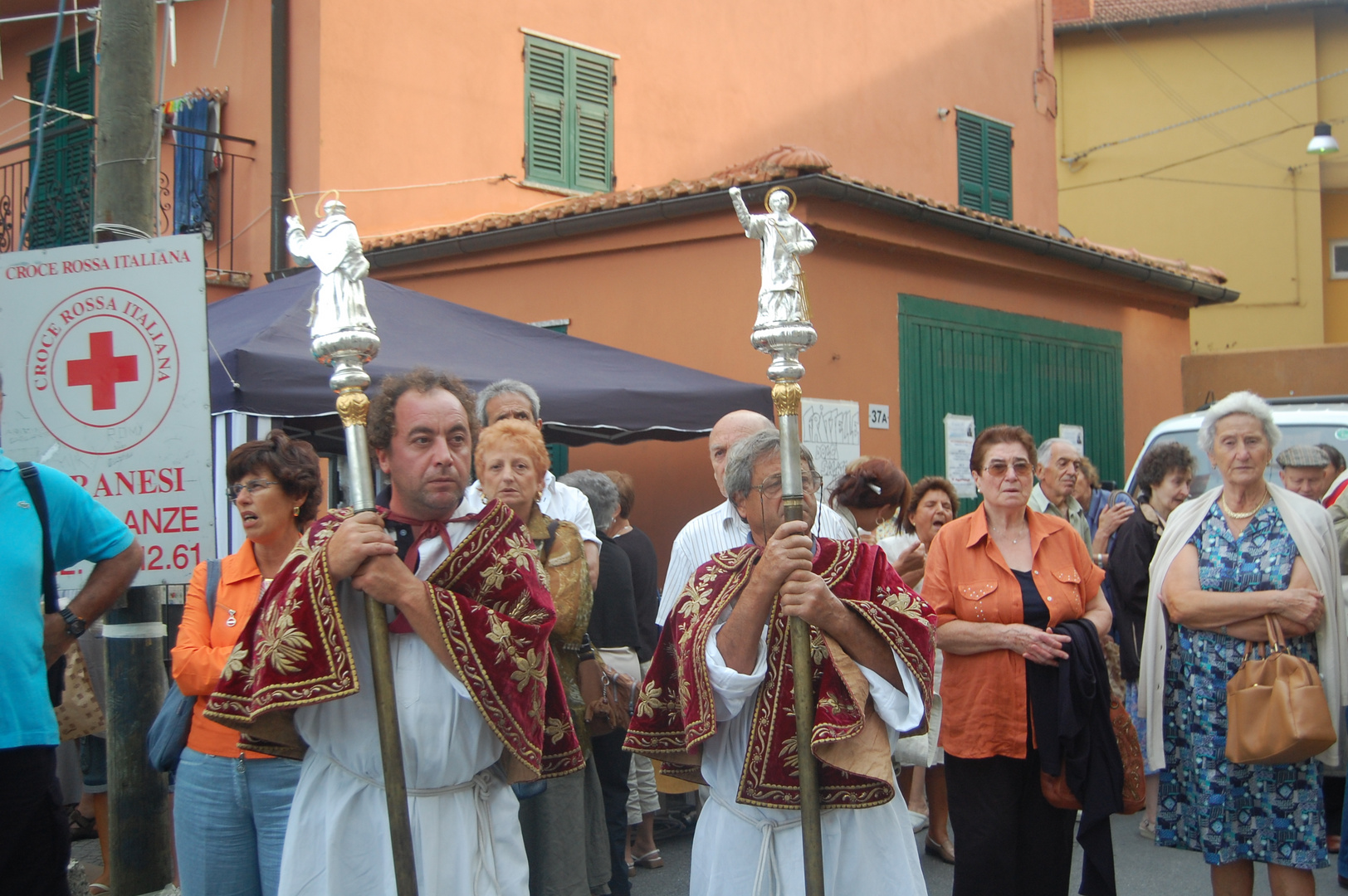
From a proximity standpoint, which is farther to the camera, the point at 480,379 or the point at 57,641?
Answer: the point at 480,379

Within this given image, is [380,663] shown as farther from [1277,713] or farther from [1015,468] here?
[1277,713]

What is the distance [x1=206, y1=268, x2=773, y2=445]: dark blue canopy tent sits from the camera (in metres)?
5.83

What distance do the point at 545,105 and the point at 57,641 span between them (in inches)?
375

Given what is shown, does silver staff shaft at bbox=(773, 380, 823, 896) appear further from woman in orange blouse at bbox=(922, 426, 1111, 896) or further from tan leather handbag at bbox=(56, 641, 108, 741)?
tan leather handbag at bbox=(56, 641, 108, 741)

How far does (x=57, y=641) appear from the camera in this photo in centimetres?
361

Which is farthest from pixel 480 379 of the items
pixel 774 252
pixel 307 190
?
pixel 307 190

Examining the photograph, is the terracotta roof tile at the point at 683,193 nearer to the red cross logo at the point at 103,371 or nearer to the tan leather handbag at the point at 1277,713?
the tan leather handbag at the point at 1277,713

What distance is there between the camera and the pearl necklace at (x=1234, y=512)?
15.5 feet

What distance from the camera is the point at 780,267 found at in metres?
3.19

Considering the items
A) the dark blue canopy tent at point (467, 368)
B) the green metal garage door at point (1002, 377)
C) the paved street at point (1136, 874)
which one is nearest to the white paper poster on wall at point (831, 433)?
the green metal garage door at point (1002, 377)

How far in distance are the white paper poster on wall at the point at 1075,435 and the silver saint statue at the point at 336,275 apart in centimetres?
983

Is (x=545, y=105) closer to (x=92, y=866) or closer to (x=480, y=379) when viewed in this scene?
(x=480, y=379)

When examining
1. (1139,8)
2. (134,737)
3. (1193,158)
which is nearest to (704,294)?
(134,737)

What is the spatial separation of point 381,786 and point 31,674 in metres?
1.23
